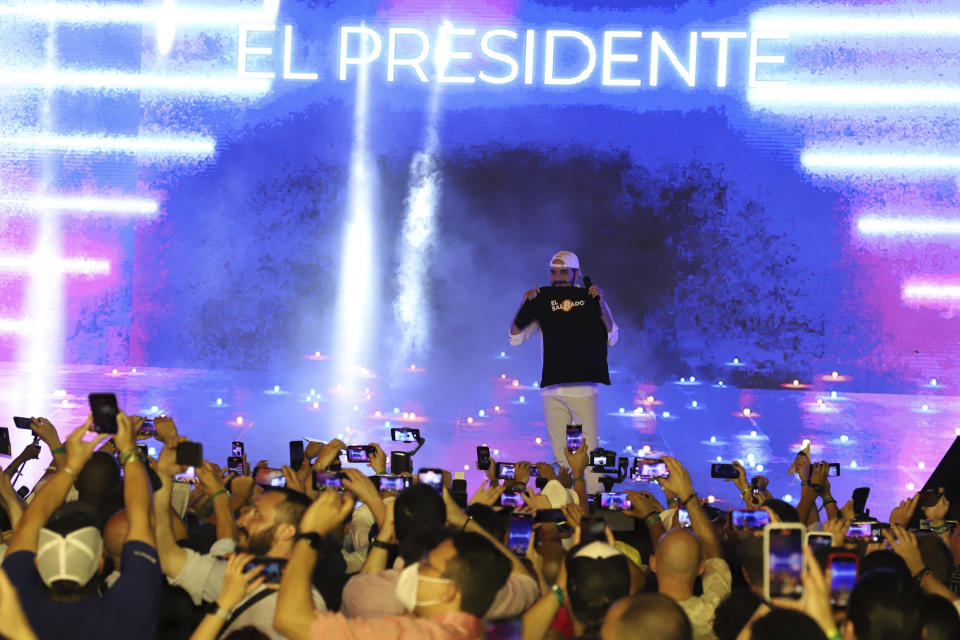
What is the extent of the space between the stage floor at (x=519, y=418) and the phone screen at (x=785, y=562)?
489 centimetres

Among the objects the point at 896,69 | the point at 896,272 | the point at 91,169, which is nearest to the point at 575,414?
the point at 896,272

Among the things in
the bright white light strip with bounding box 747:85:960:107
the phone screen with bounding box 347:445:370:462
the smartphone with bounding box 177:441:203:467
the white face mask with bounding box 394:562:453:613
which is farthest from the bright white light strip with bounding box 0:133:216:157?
the white face mask with bounding box 394:562:453:613

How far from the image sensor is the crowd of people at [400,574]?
1767 mm

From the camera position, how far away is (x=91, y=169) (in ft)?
24.8

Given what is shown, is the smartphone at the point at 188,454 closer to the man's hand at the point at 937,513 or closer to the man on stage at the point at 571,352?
the man's hand at the point at 937,513

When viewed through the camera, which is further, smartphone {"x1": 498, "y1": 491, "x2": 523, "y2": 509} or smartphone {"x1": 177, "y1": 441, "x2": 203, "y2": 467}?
smartphone {"x1": 498, "y1": 491, "x2": 523, "y2": 509}

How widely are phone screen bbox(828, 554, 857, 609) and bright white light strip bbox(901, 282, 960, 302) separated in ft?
18.8

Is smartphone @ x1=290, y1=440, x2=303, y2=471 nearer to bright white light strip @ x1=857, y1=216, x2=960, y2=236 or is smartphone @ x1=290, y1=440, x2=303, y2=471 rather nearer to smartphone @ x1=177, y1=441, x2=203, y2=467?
smartphone @ x1=177, y1=441, x2=203, y2=467

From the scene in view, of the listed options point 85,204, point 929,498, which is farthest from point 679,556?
point 85,204

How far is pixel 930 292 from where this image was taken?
279 inches

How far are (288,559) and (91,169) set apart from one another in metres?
6.30

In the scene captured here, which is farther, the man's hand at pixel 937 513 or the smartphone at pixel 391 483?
the man's hand at pixel 937 513

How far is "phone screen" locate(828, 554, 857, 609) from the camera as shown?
1.82 meters

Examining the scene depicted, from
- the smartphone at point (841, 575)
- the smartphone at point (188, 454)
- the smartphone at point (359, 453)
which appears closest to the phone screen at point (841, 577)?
the smartphone at point (841, 575)
